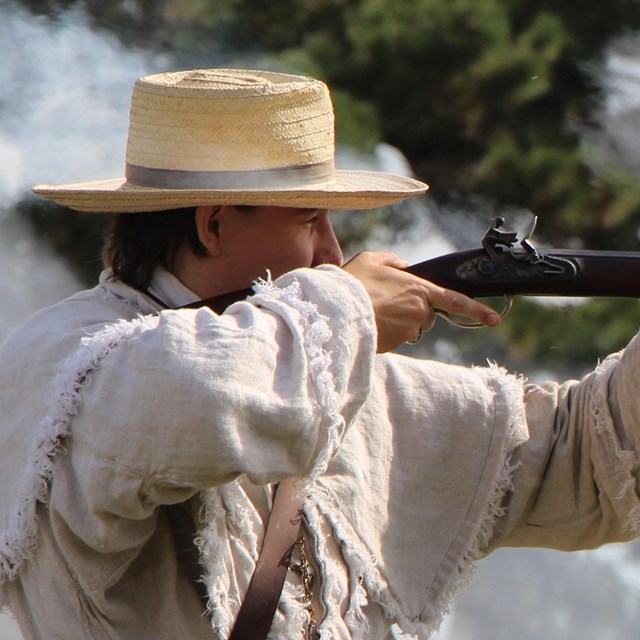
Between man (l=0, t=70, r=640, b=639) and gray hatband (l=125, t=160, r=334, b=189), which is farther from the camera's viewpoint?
gray hatband (l=125, t=160, r=334, b=189)

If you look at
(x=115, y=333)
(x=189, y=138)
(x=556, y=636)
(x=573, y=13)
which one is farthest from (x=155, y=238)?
(x=556, y=636)

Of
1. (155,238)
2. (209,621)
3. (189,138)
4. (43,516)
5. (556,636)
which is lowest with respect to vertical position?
(556,636)

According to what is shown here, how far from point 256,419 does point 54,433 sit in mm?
362

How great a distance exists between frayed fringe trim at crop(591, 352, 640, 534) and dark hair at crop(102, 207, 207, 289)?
0.93 m

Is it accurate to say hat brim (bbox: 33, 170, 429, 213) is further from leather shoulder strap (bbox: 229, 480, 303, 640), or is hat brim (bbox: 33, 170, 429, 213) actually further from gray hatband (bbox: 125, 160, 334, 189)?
leather shoulder strap (bbox: 229, 480, 303, 640)

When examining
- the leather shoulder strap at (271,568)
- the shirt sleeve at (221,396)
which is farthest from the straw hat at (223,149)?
the leather shoulder strap at (271,568)

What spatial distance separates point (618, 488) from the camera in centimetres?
284

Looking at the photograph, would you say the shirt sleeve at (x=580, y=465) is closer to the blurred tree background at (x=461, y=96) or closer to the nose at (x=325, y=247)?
the nose at (x=325, y=247)

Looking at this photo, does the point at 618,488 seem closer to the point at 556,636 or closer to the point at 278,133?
the point at 278,133

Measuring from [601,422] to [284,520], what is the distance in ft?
2.58

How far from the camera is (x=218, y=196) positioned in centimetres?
255

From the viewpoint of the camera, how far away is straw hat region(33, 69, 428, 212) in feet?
8.47

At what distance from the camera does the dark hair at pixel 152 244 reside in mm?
2662

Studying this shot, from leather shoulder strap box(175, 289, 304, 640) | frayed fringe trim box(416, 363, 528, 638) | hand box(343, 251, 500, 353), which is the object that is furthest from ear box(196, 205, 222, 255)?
frayed fringe trim box(416, 363, 528, 638)
